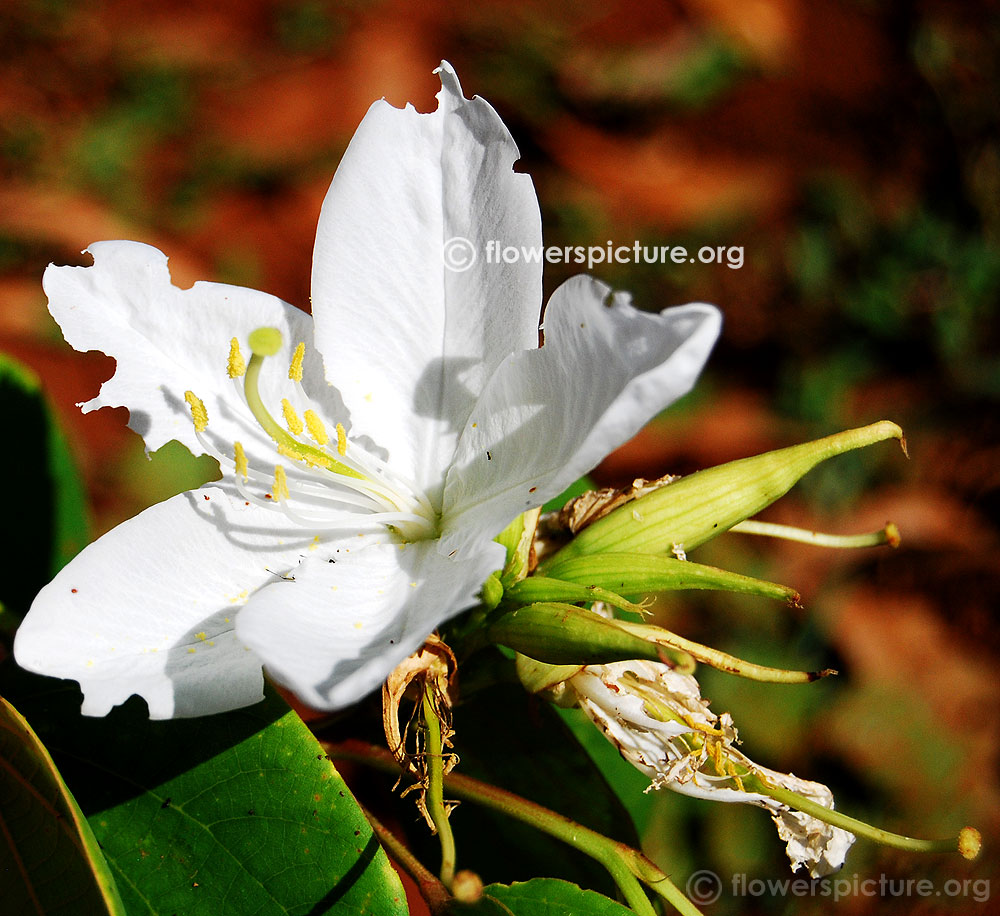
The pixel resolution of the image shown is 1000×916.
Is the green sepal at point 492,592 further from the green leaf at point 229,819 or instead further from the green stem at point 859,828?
the green stem at point 859,828

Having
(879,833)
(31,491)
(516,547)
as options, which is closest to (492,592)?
(516,547)

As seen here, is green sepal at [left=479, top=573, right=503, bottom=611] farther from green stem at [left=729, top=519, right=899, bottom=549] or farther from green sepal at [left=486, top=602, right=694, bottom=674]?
green stem at [left=729, top=519, right=899, bottom=549]

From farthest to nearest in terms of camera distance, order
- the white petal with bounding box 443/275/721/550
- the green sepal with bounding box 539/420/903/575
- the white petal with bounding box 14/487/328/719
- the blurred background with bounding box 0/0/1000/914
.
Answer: the blurred background with bounding box 0/0/1000/914 < the green sepal with bounding box 539/420/903/575 < the white petal with bounding box 14/487/328/719 < the white petal with bounding box 443/275/721/550

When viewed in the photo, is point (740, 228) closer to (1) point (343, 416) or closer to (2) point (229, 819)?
(1) point (343, 416)

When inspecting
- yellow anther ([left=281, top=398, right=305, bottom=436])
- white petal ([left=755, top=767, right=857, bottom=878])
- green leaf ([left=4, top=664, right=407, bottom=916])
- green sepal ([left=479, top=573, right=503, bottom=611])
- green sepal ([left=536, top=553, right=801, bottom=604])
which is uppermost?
yellow anther ([left=281, top=398, right=305, bottom=436])

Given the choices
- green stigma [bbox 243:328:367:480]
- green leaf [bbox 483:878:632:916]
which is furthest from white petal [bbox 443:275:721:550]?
green leaf [bbox 483:878:632:916]

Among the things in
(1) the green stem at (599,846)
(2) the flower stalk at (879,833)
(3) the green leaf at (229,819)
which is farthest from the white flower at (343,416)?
(2) the flower stalk at (879,833)
